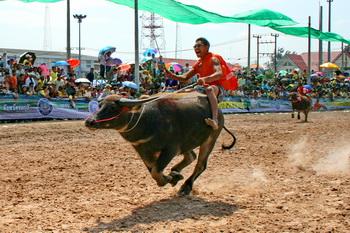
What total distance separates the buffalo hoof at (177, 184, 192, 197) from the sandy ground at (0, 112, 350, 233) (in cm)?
11

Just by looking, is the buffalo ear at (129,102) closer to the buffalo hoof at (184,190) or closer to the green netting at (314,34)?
the buffalo hoof at (184,190)

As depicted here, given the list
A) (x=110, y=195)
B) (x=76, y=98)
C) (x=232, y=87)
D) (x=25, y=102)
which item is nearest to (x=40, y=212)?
(x=110, y=195)

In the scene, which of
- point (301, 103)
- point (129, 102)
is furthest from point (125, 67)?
point (129, 102)

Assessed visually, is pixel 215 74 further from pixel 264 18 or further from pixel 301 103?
pixel 301 103

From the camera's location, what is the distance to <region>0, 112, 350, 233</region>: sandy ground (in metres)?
5.40

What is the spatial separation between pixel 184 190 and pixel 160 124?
43.4 inches

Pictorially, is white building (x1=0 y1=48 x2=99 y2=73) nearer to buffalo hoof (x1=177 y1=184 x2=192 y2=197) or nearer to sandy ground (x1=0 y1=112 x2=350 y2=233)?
sandy ground (x1=0 y1=112 x2=350 y2=233)

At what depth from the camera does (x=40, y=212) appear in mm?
5883

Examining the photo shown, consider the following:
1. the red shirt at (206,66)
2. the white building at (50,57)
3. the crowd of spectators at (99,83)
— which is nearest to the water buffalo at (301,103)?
the crowd of spectators at (99,83)

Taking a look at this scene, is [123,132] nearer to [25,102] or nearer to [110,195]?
[110,195]

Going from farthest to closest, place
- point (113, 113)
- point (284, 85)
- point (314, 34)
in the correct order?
point (284, 85) < point (314, 34) < point (113, 113)

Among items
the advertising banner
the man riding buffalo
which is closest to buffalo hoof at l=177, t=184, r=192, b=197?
the man riding buffalo

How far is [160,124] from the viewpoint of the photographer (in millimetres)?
6305

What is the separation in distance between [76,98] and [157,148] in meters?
12.5
